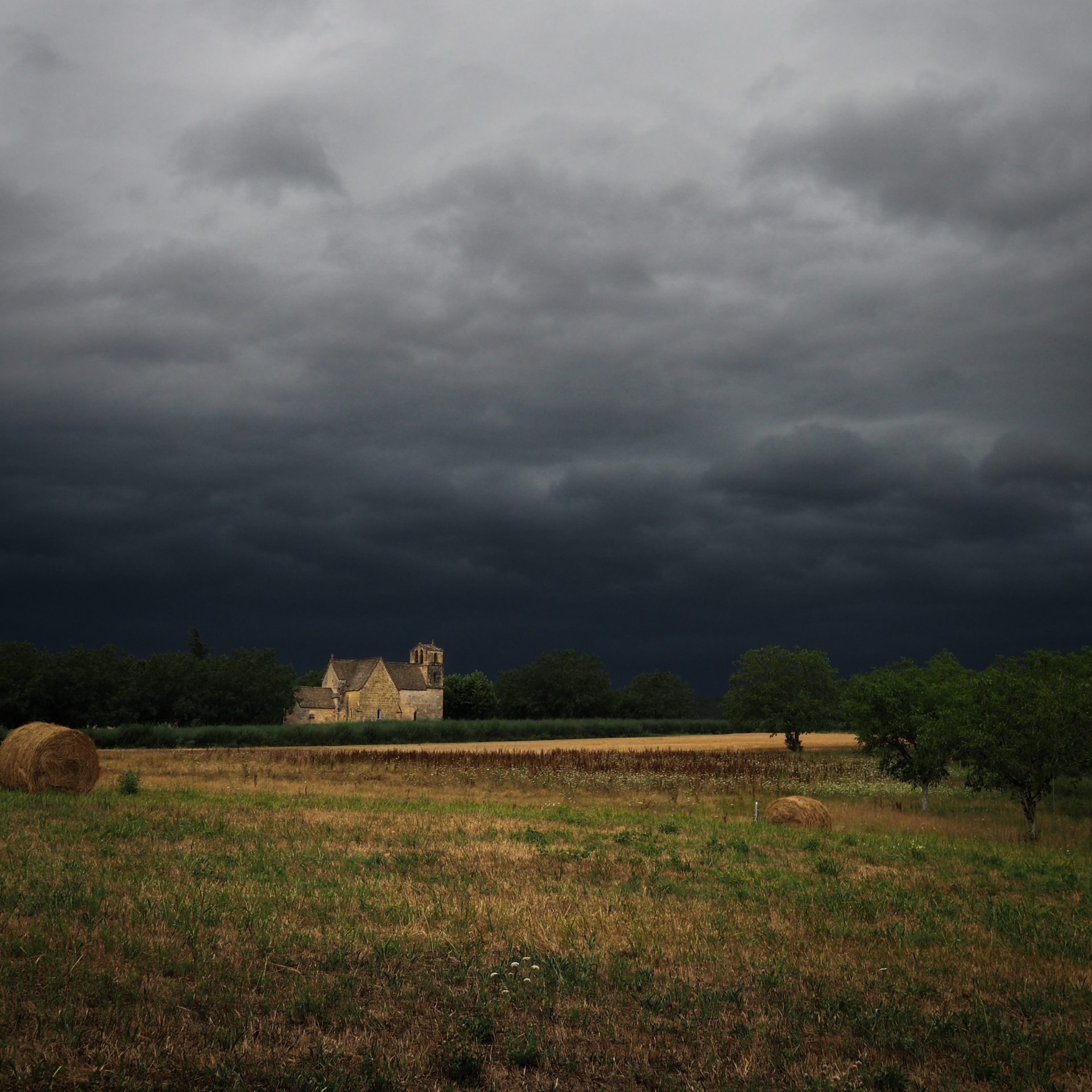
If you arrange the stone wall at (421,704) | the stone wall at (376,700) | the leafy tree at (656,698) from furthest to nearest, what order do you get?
the leafy tree at (656,698)
the stone wall at (421,704)
the stone wall at (376,700)

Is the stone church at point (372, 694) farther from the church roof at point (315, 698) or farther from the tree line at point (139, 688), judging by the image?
the tree line at point (139, 688)

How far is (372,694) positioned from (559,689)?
125 feet

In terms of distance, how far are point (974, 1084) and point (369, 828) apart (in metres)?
15.8

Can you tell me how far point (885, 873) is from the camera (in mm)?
17969


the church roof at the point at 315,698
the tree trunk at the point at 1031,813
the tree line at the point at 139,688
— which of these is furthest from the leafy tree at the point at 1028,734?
the church roof at the point at 315,698

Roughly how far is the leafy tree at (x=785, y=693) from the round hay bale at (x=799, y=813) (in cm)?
4577

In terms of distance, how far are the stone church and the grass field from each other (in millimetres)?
107278

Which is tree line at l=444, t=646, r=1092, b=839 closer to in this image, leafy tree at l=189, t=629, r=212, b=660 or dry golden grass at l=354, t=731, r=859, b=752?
dry golden grass at l=354, t=731, r=859, b=752

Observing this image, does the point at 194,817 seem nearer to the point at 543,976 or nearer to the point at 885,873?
the point at 543,976

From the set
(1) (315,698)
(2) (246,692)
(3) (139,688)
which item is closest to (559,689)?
(1) (315,698)

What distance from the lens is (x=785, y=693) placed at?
71562 millimetres

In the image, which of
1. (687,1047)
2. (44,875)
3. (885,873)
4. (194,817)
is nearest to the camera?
(687,1047)

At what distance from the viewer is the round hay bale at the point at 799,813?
2558 centimetres

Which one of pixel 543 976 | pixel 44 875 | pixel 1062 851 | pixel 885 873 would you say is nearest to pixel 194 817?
pixel 44 875
